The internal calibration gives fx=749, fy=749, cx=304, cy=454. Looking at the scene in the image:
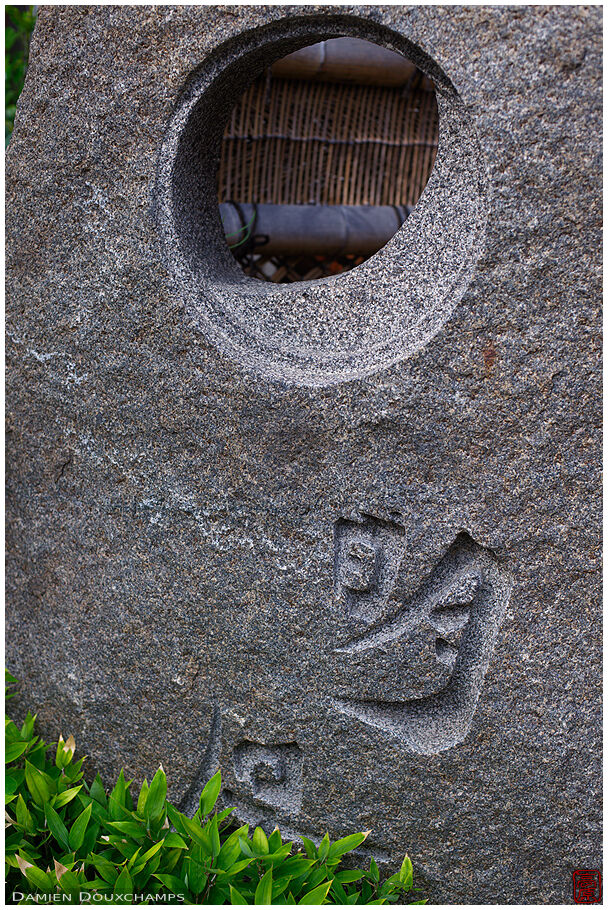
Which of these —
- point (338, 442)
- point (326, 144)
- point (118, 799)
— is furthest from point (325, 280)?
point (326, 144)

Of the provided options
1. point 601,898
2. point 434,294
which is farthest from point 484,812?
point 434,294

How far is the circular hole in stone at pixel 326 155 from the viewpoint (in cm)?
263

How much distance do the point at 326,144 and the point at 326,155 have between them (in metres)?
0.04

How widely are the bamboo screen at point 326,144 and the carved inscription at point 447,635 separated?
1767mm

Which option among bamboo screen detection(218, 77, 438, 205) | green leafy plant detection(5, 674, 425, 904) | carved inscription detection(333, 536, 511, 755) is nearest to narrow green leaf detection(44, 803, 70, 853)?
green leafy plant detection(5, 674, 425, 904)

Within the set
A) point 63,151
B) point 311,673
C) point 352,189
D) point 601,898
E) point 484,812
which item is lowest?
point 601,898

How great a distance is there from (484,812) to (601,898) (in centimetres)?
27

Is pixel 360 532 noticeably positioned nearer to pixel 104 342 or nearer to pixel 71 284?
pixel 104 342

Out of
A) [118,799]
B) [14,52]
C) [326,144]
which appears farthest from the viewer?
[14,52]

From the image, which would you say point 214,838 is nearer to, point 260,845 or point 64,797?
point 260,845

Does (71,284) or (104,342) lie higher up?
(71,284)

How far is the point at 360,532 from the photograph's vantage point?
4.40ft

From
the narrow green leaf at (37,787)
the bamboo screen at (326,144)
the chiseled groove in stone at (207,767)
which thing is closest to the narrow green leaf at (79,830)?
the narrow green leaf at (37,787)

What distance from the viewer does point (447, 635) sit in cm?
132
